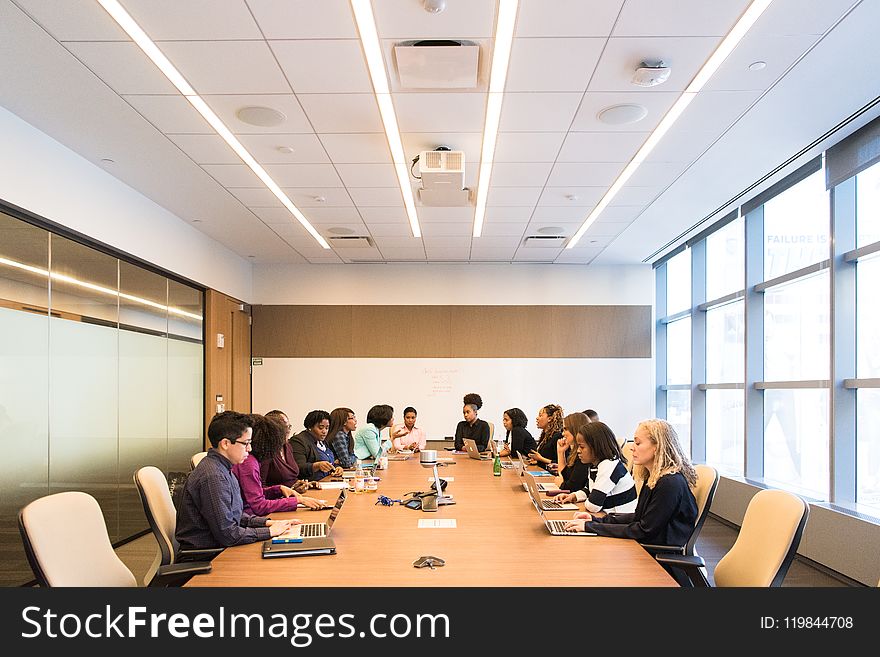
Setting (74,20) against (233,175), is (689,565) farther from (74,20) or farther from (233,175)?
(233,175)

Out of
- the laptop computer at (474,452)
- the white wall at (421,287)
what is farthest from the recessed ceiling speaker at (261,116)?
the white wall at (421,287)

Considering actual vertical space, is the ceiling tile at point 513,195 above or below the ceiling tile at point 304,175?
below

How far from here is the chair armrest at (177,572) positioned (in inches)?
123

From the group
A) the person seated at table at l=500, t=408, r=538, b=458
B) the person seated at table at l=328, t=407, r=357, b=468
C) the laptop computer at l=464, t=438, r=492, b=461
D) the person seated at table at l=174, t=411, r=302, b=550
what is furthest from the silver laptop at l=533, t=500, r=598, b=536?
the person seated at table at l=500, t=408, r=538, b=458

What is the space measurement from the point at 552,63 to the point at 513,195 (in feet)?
9.23

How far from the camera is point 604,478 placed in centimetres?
460

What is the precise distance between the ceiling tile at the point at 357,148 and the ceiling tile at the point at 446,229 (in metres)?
2.38

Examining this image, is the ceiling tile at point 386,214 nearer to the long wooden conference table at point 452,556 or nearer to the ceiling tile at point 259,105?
the ceiling tile at point 259,105

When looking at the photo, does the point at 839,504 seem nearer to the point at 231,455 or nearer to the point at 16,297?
the point at 231,455

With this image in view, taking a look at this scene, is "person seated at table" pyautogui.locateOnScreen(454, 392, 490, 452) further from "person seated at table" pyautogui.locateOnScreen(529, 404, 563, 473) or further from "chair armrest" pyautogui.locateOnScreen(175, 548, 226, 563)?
"chair armrest" pyautogui.locateOnScreen(175, 548, 226, 563)

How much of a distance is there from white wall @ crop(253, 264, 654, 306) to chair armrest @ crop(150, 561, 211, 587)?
7542 mm

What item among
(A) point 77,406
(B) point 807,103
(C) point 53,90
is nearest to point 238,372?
(A) point 77,406

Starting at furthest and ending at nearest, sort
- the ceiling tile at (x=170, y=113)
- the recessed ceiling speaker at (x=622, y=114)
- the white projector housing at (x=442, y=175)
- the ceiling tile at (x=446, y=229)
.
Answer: the ceiling tile at (x=446, y=229) → the white projector housing at (x=442, y=175) → the recessed ceiling speaker at (x=622, y=114) → the ceiling tile at (x=170, y=113)

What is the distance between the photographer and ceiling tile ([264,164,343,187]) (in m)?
5.94
